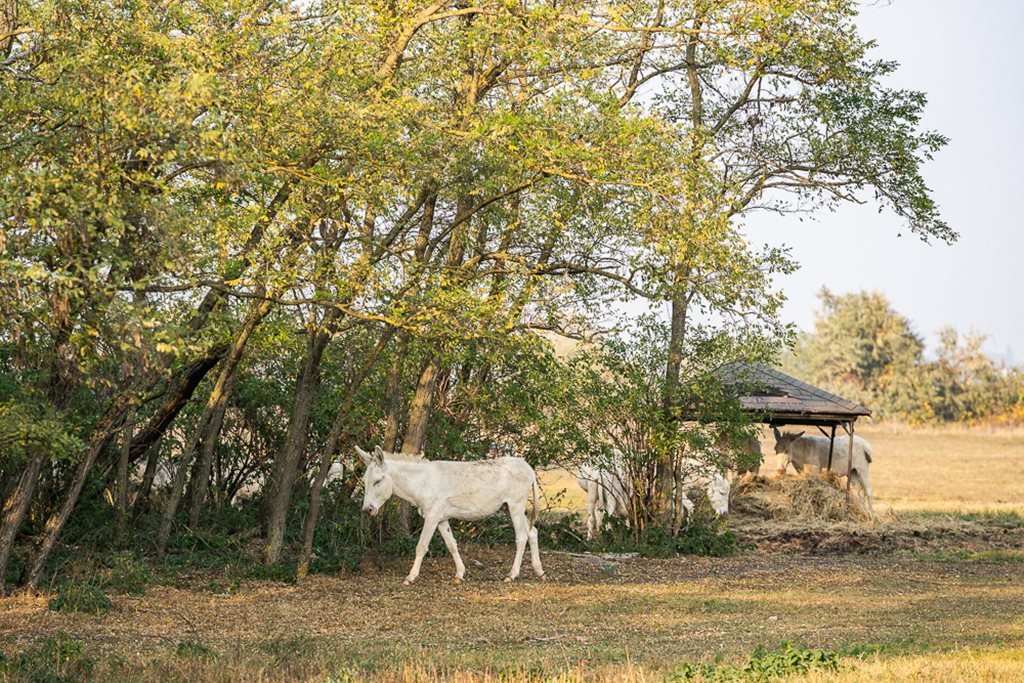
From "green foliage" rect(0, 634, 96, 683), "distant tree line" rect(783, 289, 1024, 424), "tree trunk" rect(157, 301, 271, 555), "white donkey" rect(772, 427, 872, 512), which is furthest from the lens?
"distant tree line" rect(783, 289, 1024, 424)

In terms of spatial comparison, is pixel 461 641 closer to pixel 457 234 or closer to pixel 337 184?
pixel 337 184

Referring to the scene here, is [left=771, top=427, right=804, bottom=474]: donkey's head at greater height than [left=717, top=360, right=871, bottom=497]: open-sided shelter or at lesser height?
lesser

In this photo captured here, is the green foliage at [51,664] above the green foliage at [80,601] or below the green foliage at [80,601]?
below

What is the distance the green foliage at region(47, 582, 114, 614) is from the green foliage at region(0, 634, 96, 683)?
235 cm

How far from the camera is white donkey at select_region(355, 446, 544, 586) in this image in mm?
17375

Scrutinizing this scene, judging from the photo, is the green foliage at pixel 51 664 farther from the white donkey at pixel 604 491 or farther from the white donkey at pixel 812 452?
the white donkey at pixel 812 452

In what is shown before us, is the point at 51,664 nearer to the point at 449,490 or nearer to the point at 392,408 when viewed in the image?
the point at 449,490

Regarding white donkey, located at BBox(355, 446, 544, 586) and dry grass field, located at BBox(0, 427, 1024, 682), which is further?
white donkey, located at BBox(355, 446, 544, 586)

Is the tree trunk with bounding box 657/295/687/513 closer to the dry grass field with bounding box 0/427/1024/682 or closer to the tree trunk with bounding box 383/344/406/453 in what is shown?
the dry grass field with bounding box 0/427/1024/682

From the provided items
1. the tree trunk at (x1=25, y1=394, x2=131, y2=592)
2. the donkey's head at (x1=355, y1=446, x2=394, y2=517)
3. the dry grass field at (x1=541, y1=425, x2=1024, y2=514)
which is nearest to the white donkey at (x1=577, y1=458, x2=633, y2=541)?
the dry grass field at (x1=541, y1=425, x2=1024, y2=514)

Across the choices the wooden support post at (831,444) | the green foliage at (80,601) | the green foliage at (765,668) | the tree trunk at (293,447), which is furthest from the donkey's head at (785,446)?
the green foliage at (765,668)

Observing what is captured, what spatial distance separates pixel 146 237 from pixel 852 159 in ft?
47.5

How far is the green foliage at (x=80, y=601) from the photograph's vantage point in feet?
45.2

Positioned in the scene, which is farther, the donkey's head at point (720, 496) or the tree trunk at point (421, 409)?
the donkey's head at point (720, 496)
